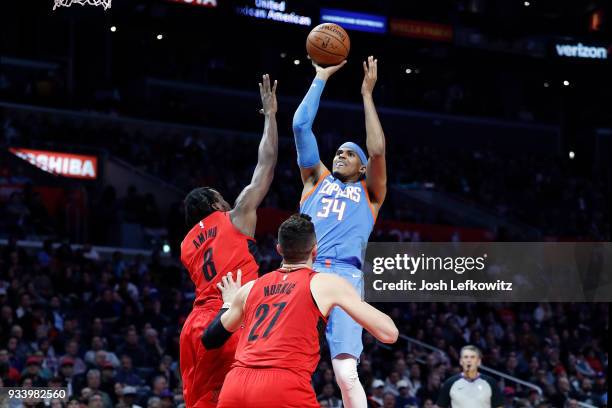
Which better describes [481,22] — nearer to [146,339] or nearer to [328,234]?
[146,339]

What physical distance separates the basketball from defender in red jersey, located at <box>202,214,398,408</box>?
2791mm

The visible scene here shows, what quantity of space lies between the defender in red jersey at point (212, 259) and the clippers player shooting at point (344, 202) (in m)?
0.70

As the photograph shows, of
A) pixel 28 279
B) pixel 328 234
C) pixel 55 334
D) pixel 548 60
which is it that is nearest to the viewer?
pixel 328 234

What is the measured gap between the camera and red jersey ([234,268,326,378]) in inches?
223

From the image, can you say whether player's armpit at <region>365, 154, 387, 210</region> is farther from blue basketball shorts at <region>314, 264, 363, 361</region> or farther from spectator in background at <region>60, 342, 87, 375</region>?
spectator in background at <region>60, 342, 87, 375</region>

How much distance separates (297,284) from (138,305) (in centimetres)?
1111

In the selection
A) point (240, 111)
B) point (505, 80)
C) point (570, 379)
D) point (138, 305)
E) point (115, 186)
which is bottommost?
point (570, 379)

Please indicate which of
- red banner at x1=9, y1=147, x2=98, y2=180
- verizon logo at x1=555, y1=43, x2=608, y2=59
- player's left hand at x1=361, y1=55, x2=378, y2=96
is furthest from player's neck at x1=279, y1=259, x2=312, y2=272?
verizon logo at x1=555, y1=43, x2=608, y2=59

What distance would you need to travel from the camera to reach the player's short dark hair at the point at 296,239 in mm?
5809

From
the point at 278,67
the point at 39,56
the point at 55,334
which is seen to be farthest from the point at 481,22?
the point at 55,334

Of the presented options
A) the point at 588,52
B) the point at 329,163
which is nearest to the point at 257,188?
the point at 329,163

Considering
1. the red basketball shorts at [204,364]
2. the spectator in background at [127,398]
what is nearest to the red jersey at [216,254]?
the red basketball shorts at [204,364]

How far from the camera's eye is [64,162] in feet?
77.5

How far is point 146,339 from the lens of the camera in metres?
15.1
